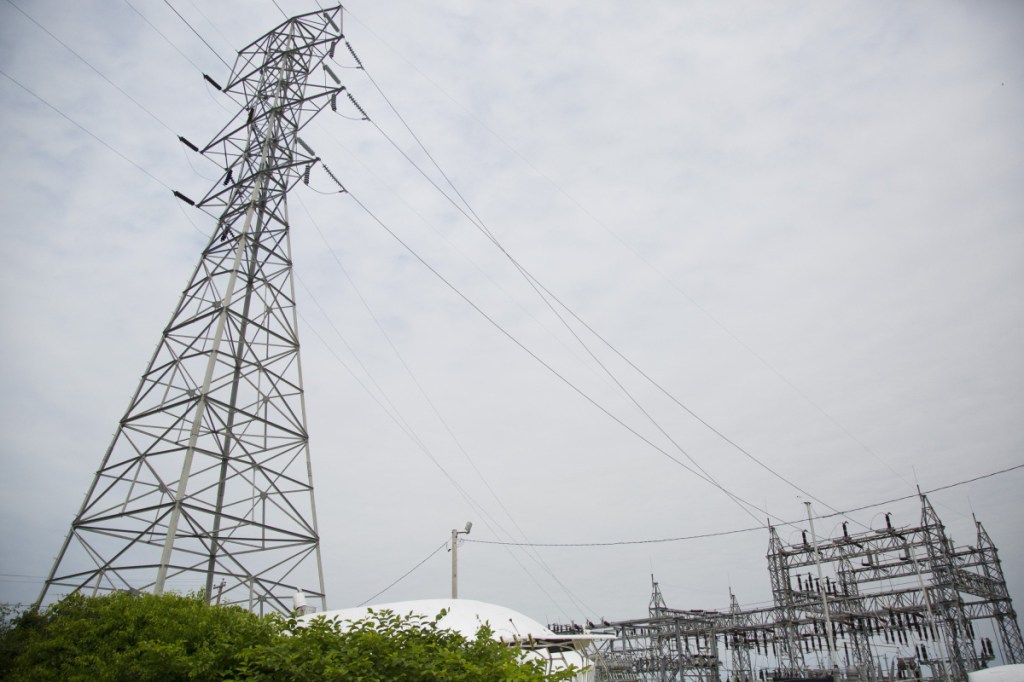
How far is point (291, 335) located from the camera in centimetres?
2197

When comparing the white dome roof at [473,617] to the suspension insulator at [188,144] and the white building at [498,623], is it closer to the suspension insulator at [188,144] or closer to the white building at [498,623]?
the white building at [498,623]

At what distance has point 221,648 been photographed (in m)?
9.82

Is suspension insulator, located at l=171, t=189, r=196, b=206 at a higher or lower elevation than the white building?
higher

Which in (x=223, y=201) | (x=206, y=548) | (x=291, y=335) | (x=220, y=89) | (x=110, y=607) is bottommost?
(x=110, y=607)

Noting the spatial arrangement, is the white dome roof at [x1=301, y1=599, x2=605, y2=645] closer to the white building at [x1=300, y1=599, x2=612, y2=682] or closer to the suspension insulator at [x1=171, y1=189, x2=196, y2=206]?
the white building at [x1=300, y1=599, x2=612, y2=682]

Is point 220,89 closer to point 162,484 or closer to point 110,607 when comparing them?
point 162,484

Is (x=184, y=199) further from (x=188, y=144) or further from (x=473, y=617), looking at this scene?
(x=473, y=617)

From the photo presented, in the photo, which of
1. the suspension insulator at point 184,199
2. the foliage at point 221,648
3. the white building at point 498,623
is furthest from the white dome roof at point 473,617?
the suspension insulator at point 184,199

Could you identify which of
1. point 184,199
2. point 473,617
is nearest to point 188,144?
point 184,199

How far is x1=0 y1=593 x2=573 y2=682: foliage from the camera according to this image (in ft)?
27.7

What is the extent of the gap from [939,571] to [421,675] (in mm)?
40016

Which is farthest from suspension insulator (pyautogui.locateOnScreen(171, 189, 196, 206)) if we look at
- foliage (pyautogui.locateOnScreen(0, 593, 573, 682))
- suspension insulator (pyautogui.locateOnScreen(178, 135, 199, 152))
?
foliage (pyautogui.locateOnScreen(0, 593, 573, 682))

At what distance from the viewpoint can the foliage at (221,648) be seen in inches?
332

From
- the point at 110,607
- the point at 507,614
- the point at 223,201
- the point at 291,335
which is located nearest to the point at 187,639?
the point at 110,607
